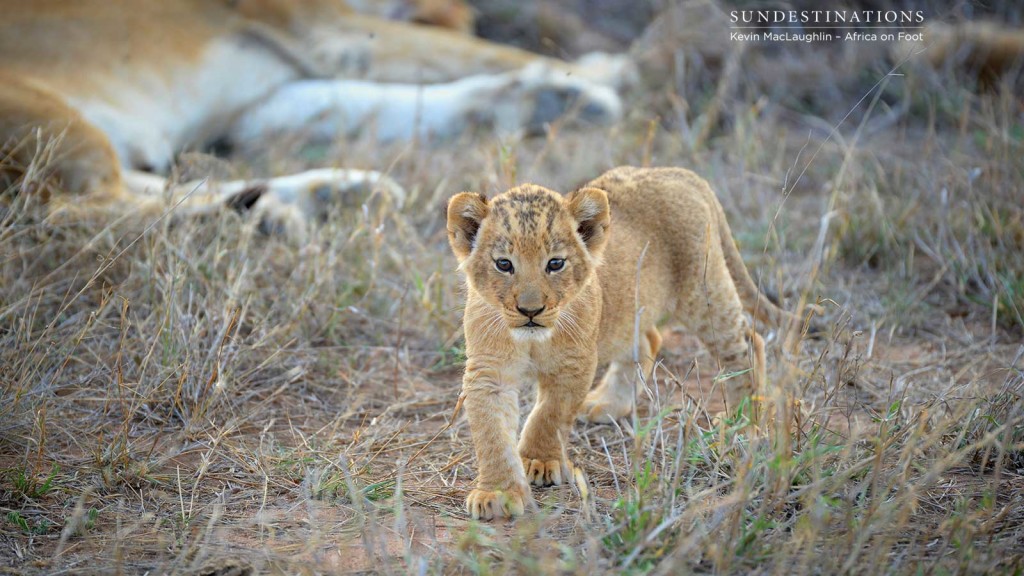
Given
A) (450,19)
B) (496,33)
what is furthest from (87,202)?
(496,33)

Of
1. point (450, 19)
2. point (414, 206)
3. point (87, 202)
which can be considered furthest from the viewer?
point (450, 19)

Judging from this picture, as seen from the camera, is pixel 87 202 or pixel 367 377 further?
pixel 87 202

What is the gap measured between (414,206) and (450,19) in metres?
2.74

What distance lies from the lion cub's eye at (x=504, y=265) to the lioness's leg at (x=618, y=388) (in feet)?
3.05

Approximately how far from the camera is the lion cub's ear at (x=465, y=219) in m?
2.83

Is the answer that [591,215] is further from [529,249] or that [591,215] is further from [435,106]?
[435,106]

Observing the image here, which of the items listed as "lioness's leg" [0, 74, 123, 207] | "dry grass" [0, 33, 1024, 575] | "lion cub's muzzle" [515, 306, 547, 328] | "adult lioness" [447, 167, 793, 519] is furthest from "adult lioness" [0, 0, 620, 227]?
"lion cub's muzzle" [515, 306, 547, 328]

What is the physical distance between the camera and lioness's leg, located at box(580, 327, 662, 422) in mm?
3584

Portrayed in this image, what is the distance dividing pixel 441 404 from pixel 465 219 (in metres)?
1.00

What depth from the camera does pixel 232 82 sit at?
6.18 metres

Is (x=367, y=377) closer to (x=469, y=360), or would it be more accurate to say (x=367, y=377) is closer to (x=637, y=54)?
(x=469, y=360)

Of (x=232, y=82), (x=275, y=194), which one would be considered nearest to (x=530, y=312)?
(x=275, y=194)

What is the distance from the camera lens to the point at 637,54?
6.61 meters

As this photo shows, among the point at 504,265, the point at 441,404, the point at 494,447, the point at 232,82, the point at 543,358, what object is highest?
the point at 232,82
